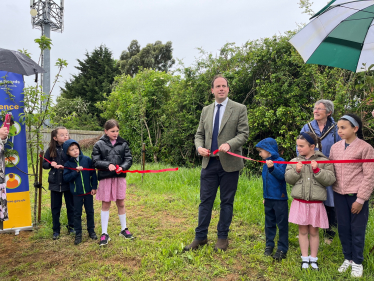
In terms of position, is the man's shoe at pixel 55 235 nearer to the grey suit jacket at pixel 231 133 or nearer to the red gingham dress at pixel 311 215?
the grey suit jacket at pixel 231 133

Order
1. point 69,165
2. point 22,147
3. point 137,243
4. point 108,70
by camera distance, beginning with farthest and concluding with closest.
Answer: point 108,70 < point 22,147 < point 69,165 < point 137,243

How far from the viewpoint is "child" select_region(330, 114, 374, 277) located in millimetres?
2693

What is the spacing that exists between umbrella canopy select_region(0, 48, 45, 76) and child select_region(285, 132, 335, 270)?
147 inches

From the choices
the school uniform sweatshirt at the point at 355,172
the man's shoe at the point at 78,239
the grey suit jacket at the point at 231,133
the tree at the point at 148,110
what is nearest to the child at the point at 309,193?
the school uniform sweatshirt at the point at 355,172

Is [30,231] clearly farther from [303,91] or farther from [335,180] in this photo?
[303,91]

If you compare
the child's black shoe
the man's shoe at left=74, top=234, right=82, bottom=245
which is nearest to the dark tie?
the man's shoe at left=74, top=234, right=82, bottom=245

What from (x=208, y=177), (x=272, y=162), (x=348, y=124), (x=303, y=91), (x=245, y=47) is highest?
(x=245, y=47)

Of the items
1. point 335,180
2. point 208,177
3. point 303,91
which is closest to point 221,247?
point 208,177

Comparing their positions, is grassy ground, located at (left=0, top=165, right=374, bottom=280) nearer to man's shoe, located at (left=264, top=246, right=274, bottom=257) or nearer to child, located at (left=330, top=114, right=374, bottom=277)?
man's shoe, located at (left=264, top=246, right=274, bottom=257)

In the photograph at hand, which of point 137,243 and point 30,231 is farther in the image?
point 30,231

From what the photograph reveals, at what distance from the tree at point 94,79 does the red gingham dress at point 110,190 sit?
20.4 meters

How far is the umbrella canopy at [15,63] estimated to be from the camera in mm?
3631

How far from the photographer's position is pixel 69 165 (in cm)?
401

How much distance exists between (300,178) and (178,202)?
3.20m
